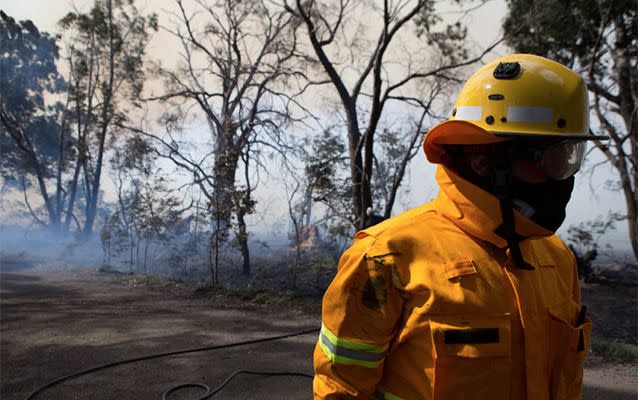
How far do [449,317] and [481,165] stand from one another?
0.51 metres

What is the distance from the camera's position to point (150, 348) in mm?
5027

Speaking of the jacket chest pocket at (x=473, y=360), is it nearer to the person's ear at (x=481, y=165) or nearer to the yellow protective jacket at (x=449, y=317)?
the yellow protective jacket at (x=449, y=317)

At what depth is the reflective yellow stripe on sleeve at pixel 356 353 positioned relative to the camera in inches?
51.2

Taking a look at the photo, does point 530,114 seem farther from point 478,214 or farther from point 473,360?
point 473,360

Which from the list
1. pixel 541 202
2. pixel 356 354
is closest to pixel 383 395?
pixel 356 354

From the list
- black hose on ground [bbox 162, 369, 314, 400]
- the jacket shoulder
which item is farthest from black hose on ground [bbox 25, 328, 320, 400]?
the jacket shoulder

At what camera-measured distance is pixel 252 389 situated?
153 inches

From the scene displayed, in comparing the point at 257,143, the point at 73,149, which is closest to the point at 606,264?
the point at 257,143

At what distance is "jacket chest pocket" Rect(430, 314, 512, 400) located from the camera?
3.98ft

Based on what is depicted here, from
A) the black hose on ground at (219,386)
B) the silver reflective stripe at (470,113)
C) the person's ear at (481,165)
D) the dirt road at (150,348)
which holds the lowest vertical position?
the black hose on ground at (219,386)

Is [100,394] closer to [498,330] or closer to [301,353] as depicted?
[301,353]

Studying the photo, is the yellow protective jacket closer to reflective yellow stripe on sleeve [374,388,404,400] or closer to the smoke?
reflective yellow stripe on sleeve [374,388,404,400]

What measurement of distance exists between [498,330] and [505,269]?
0.20 metres

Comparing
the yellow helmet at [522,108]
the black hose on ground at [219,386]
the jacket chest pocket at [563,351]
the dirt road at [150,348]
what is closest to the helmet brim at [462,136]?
the yellow helmet at [522,108]
